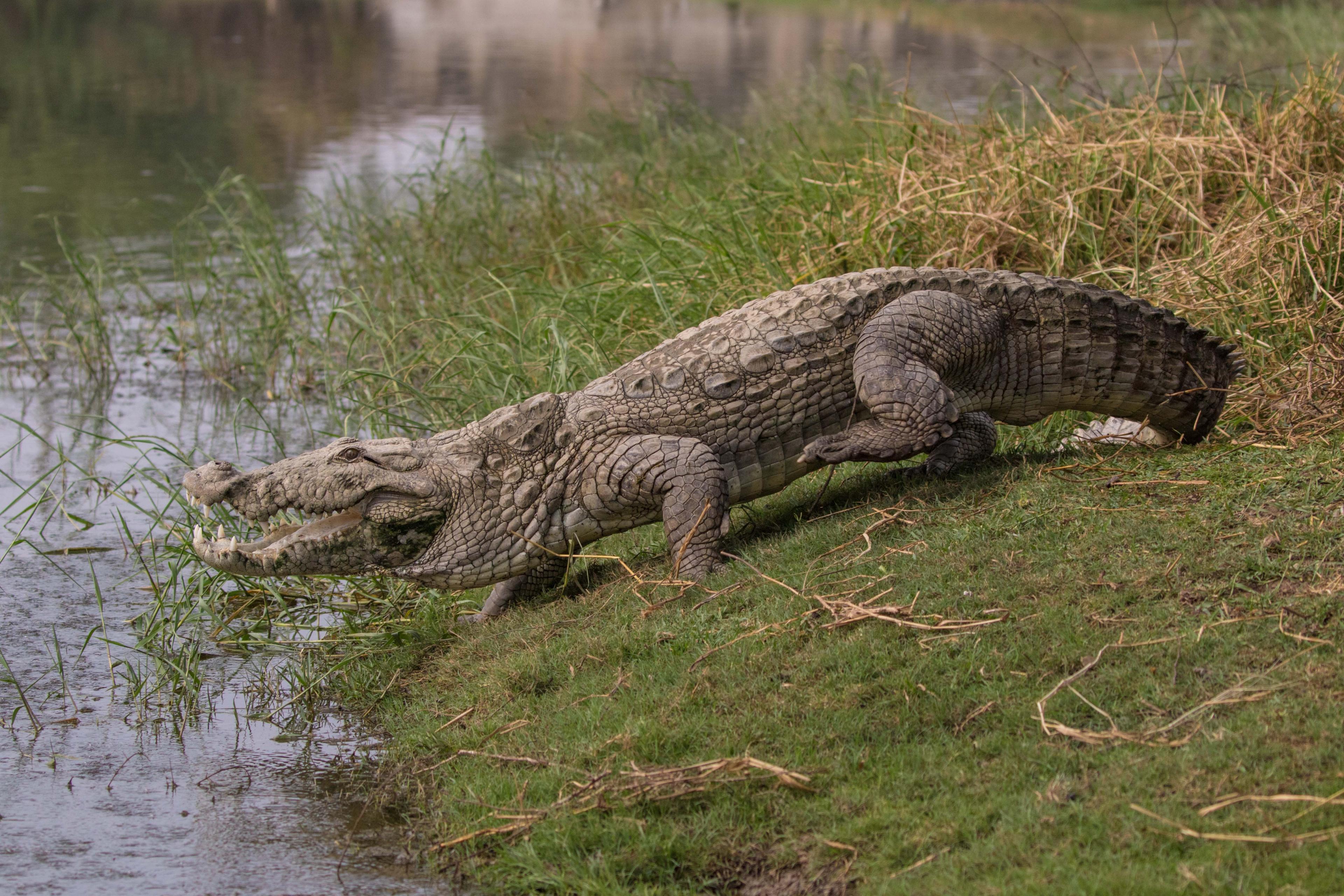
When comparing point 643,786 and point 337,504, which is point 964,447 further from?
point 337,504

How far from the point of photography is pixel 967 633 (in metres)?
3.83

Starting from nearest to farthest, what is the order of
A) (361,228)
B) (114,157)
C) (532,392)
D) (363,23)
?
(532,392), (361,228), (114,157), (363,23)

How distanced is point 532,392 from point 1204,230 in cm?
358

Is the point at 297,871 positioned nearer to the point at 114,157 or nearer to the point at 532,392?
the point at 532,392

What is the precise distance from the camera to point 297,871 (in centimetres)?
360

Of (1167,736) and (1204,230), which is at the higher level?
(1204,230)

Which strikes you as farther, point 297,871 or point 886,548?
point 886,548

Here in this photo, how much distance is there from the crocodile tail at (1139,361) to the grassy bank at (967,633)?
191mm

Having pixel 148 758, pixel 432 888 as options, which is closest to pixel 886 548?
pixel 432 888

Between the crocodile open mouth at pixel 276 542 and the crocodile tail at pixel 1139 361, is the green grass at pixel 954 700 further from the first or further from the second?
the crocodile open mouth at pixel 276 542

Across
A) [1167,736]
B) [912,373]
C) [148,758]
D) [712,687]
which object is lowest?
[148,758]

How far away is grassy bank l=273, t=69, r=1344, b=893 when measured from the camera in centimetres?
317

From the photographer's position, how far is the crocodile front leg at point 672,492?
4.69 meters

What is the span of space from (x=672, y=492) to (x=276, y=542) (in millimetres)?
1455
